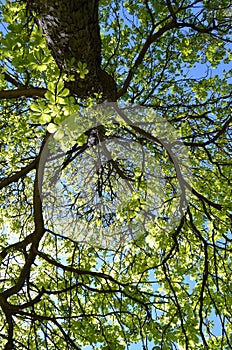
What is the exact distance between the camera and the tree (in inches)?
200

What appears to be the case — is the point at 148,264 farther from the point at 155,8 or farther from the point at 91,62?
the point at 155,8

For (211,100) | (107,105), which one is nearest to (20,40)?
(107,105)

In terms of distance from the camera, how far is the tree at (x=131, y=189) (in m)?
5.07

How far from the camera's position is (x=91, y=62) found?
4.54 m

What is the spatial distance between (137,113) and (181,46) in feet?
3.89

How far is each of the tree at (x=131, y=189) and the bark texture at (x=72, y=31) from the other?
2.4 inches

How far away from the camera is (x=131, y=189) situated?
632 centimetres

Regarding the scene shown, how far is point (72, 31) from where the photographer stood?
13.1 ft

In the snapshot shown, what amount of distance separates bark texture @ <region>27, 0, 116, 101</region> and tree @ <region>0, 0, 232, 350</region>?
0.06 metres

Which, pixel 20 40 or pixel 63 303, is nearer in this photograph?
pixel 20 40

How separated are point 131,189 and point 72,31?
9.61 feet

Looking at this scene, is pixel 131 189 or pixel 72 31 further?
pixel 131 189

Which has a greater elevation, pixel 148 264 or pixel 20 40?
pixel 148 264

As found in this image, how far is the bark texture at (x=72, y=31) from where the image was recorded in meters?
3.81
